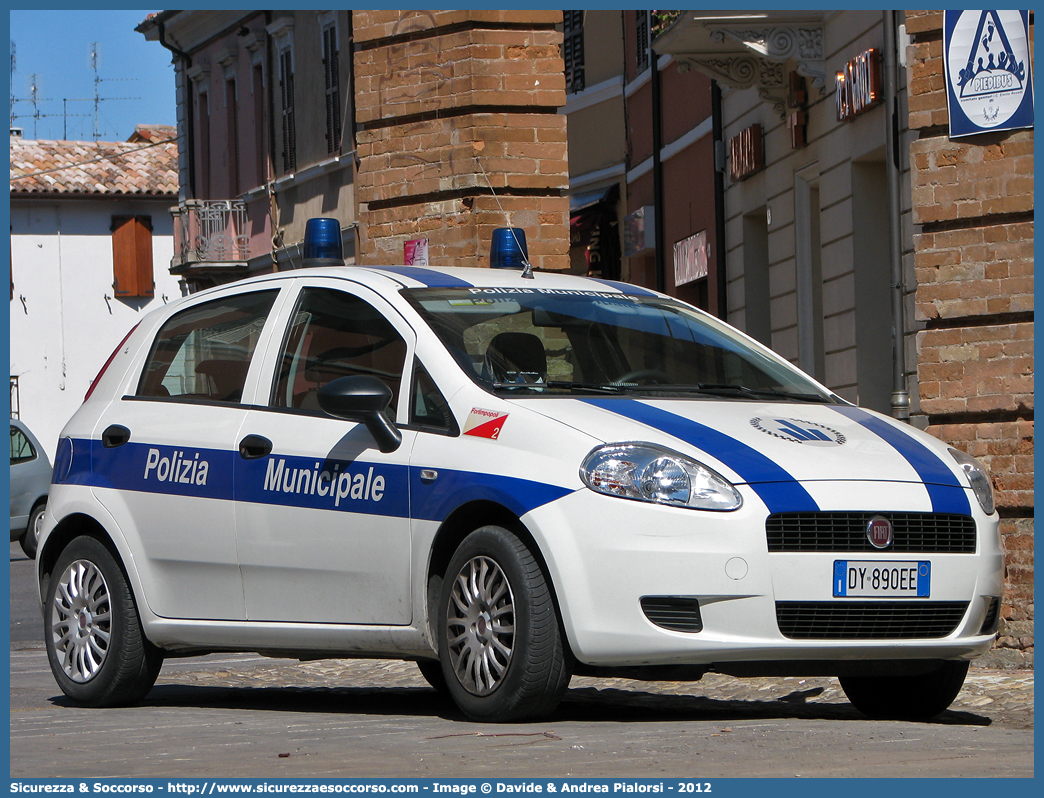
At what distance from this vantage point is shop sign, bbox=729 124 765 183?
20.9 m

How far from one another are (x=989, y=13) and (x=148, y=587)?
5.21 metres

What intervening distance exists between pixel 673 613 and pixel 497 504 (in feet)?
2.36

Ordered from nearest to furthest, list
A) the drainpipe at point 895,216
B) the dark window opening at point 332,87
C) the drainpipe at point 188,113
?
the drainpipe at point 895,216, the dark window opening at point 332,87, the drainpipe at point 188,113

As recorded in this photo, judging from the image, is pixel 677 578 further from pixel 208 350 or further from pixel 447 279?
pixel 208 350

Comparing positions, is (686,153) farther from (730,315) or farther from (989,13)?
(989,13)

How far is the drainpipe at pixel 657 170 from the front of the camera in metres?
25.1

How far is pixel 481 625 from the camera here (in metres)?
6.34

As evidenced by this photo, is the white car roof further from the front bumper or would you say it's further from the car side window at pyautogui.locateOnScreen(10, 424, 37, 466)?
the car side window at pyautogui.locateOnScreen(10, 424, 37, 466)

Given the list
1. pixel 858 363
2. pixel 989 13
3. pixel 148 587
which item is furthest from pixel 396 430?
pixel 858 363

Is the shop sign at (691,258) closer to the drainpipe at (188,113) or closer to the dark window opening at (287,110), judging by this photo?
the dark window opening at (287,110)

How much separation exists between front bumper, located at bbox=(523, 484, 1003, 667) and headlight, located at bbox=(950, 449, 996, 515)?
555mm

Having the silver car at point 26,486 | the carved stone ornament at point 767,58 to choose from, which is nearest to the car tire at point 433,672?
the carved stone ornament at point 767,58

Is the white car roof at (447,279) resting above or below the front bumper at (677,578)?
above

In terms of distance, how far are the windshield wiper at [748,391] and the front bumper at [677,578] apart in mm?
970
